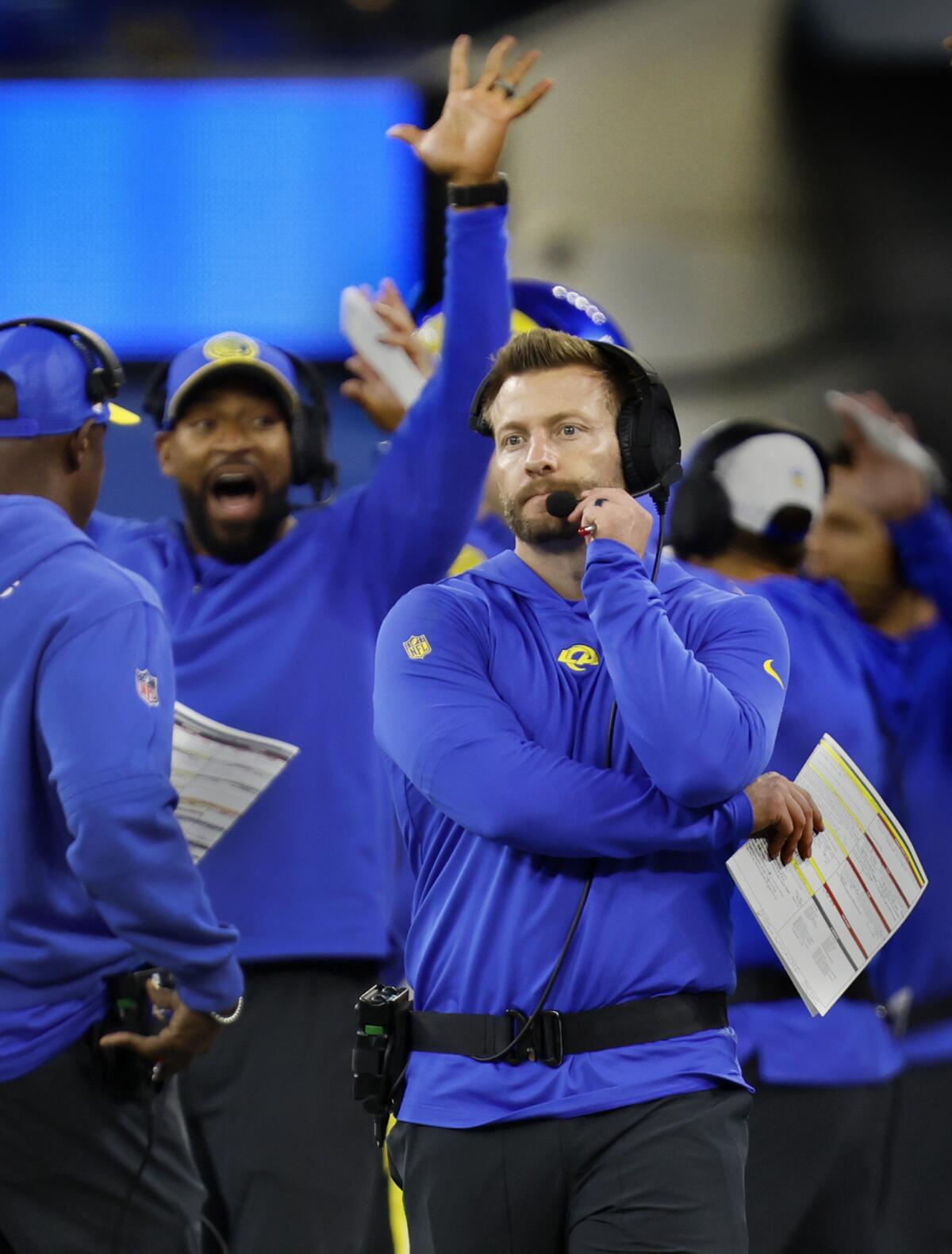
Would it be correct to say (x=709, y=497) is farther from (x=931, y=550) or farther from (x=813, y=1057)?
(x=813, y=1057)

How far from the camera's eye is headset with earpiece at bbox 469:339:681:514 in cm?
214

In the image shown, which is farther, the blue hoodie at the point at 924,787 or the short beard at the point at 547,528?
the blue hoodie at the point at 924,787

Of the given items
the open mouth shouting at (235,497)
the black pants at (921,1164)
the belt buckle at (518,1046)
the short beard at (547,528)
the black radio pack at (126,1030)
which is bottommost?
the black pants at (921,1164)

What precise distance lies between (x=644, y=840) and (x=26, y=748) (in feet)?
2.91

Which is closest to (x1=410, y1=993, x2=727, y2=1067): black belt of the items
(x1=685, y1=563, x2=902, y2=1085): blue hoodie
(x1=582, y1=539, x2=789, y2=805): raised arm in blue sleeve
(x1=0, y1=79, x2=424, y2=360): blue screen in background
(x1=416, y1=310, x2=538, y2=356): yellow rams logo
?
(x1=582, y1=539, x2=789, y2=805): raised arm in blue sleeve

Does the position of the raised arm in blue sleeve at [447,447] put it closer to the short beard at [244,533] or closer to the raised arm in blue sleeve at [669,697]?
the short beard at [244,533]

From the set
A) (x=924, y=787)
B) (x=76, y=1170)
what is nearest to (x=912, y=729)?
(x=924, y=787)

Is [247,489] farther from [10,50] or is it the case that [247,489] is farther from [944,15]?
[944,15]

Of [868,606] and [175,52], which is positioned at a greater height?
[175,52]

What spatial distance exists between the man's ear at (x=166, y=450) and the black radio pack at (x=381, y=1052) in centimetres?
158

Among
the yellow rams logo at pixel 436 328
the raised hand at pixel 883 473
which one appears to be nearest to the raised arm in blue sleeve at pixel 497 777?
the raised hand at pixel 883 473

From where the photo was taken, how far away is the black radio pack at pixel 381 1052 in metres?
2.02

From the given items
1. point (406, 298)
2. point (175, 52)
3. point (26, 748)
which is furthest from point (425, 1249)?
point (175, 52)

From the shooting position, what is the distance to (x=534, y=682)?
6.81 ft
